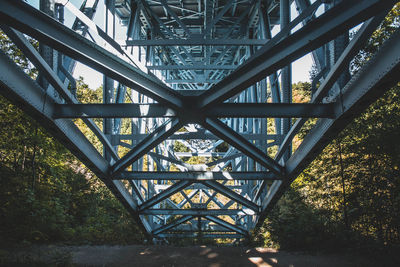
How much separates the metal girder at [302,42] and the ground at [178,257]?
173 inches

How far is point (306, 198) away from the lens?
11.1m

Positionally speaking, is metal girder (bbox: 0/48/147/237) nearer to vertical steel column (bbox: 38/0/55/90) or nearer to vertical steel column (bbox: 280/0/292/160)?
vertical steel column (bbox: 38/0/55/90)

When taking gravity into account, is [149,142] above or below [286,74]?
below

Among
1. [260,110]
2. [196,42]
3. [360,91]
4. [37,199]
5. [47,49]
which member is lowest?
[37,199]

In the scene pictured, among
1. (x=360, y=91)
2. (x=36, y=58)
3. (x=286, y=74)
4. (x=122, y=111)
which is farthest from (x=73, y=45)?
(x=286, y=74)

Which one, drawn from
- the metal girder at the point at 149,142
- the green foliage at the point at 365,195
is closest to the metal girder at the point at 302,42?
the metal girder at the point at 149,142

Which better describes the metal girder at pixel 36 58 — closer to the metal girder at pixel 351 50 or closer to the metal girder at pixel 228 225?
the metal girder at pixel 351 50

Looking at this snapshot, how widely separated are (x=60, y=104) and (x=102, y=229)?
26.0 feet

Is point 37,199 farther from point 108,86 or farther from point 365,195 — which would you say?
point 365,195

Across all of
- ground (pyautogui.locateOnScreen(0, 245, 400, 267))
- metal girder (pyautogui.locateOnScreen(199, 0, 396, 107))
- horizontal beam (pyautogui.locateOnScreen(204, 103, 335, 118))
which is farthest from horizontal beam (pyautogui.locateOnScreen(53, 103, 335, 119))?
ground (pyautogui.locateOnScreen(0, 245, 400, 267))

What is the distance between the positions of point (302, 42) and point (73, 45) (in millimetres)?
2621

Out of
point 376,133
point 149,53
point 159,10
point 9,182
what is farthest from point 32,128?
point 376,133

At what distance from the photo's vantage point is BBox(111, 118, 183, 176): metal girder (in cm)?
470

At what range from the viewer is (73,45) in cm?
300
